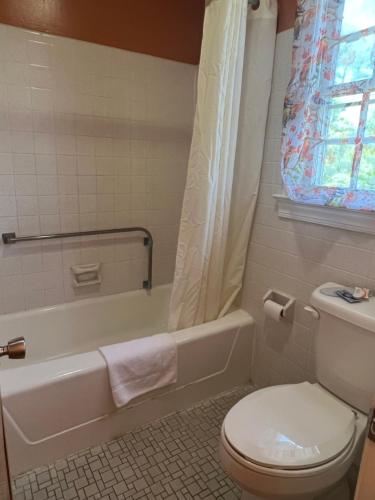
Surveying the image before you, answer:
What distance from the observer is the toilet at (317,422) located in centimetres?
106

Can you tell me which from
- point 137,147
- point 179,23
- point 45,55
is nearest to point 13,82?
point 45,55

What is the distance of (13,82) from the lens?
5.70 feet

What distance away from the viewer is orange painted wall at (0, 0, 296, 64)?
1.68 meters

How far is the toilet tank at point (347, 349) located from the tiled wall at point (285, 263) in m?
0.22

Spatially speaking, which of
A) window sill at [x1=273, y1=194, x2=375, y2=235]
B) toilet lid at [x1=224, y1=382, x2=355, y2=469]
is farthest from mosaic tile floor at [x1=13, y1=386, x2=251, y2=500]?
window sill at [x1=273, y1=194, x2=375, y2=235]

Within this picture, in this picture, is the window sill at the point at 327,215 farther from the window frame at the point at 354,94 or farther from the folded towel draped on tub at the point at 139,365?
the folded towel draped on tub at the point at 139,365

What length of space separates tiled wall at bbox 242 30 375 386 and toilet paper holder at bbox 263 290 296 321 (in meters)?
0.03

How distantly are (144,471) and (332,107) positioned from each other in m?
1.75

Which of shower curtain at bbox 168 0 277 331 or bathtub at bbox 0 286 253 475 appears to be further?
shower curtain at bbox 168 0 277 331

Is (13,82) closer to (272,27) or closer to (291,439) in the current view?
(272,27)

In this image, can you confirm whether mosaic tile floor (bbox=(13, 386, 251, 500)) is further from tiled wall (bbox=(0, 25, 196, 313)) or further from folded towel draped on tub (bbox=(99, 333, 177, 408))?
tiled wall (bbox=(0, 25, 196, 313))

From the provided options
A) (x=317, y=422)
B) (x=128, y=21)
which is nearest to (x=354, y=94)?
(x=317, y=422)

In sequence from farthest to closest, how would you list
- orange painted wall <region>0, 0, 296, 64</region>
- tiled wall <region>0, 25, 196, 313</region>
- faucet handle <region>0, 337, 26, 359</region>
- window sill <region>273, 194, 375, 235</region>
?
tiled wall <region>0, 25, 196, 313</region>, orange painted wall <region>0, 0, 296, 64</region>, window sill <region>273, 194, 375, 235</region>, faucet handle <region>0, 337, 26, 359</region>

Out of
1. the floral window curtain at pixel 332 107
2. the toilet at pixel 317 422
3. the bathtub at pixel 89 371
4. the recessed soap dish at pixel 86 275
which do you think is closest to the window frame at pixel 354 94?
the floral window curtain at pixel 332 107
